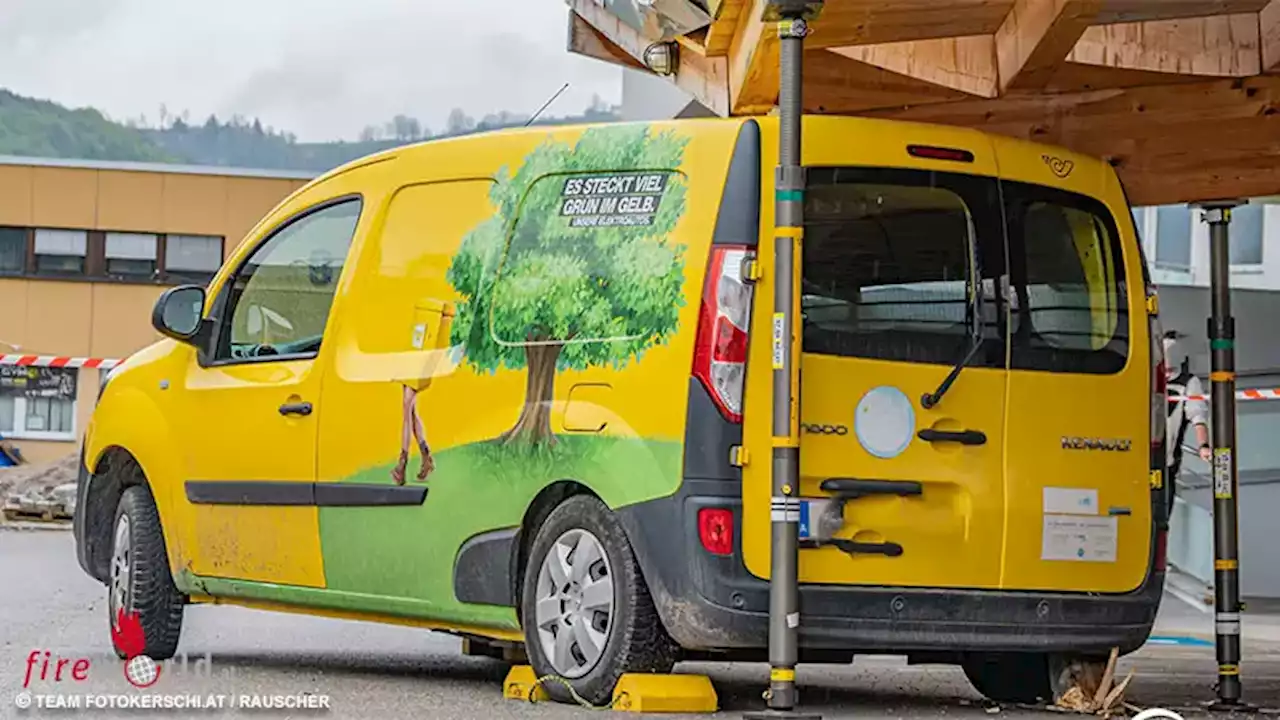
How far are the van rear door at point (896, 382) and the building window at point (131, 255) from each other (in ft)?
124

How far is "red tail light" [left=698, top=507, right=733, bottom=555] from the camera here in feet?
24.0

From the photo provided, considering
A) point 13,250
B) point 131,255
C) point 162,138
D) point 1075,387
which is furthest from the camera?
point 162,138

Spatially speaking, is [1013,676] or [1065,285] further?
[1013,676]

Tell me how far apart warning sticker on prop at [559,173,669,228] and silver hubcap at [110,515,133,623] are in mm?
2988

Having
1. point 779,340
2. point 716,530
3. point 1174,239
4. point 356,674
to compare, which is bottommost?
point 356,674

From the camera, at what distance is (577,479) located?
770 centimetres

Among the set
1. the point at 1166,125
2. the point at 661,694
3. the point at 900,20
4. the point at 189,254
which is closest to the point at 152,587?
the point at 661,694

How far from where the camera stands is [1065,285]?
816 centimetres

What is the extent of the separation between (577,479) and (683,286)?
2.44 feet

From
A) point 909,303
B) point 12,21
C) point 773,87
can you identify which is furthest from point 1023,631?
point 12,21

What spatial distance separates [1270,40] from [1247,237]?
42.1ft

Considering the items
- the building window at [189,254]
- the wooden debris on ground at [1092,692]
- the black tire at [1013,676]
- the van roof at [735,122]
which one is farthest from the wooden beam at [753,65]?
the building window at [189,254]

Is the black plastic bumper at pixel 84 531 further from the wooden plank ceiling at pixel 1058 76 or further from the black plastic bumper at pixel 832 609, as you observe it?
the black plastic bumper at pixel 832 609

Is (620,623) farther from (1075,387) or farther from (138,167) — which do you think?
(138,167)
